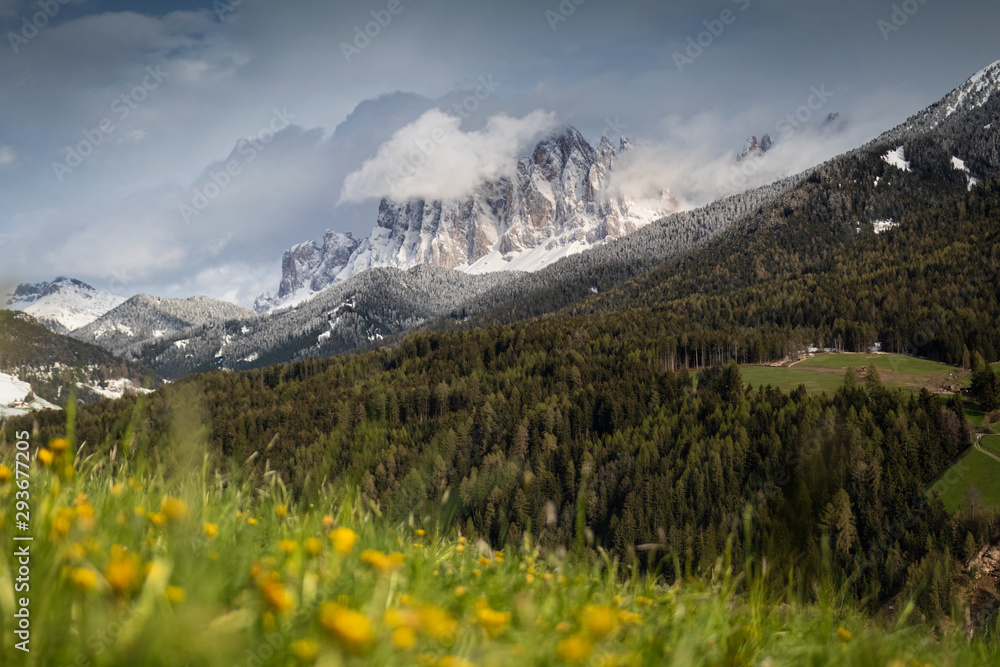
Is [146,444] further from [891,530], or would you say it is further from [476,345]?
[476,345]

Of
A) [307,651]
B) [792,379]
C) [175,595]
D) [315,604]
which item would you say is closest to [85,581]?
[175,595]

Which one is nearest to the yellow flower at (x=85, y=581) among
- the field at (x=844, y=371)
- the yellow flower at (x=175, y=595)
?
the yellow flower at (x=175, y=595)

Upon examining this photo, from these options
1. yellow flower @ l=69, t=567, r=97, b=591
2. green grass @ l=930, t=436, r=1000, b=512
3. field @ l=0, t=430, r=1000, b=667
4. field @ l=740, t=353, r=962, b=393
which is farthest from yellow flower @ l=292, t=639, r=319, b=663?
field @ l=740, t=353, r=962, b=393

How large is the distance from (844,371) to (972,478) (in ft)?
181

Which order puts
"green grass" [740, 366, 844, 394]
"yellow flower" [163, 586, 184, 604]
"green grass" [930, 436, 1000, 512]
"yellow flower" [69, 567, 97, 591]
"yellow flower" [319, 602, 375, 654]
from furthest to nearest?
"green grass" [740, 366, 844, 394] → "green grass" [930, 436, 1000, 512] → "yellow flower" [163, 586, 184, 604] → "yellow flower" [69, 567, 97, 591] → "yellow flower" [319, 602, 375, 654]

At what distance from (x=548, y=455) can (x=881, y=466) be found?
5850 centimetres

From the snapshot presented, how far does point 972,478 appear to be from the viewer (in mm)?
76688

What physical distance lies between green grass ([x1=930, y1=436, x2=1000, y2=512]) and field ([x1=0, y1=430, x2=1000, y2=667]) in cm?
8956

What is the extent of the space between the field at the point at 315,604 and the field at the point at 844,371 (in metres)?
122

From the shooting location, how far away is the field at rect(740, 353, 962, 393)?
380 feet

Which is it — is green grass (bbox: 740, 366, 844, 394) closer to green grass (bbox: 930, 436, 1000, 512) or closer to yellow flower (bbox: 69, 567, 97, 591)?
green grass (bbox: 930, 436, 1000, 512)

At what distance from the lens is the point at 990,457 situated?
8112 cm

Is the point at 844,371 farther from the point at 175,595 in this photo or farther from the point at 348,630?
the point at 348,630

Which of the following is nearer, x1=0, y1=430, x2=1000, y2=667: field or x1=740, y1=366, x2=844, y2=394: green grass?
x1=0, y1=430, x2=1000, y2=667: field
